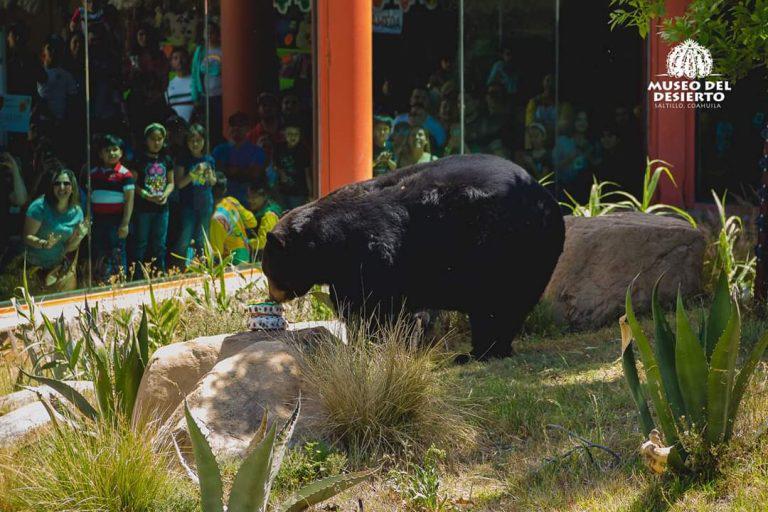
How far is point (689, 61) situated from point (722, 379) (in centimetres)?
934

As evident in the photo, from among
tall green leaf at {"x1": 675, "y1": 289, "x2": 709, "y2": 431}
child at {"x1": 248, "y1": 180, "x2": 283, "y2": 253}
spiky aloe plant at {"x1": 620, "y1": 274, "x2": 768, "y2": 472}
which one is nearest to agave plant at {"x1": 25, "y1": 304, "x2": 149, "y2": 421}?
spiky aloe plant at {"x1": 620, "y1": 274, "x2": 768, "y2": 472}

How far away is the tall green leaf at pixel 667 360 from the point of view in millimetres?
5508

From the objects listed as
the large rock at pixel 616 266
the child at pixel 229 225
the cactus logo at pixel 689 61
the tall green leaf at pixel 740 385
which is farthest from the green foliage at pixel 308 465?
the cactus logo at pixel 689 61

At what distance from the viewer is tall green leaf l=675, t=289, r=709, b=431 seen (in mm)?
5297

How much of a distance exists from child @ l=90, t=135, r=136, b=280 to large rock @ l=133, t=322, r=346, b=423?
340 cm

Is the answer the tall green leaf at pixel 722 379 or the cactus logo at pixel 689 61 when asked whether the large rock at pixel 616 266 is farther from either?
the tall green leaf at pixel 722 379

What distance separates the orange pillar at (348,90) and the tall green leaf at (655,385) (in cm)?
655

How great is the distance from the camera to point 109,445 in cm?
555

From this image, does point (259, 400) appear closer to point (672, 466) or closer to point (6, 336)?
point (672, 466)

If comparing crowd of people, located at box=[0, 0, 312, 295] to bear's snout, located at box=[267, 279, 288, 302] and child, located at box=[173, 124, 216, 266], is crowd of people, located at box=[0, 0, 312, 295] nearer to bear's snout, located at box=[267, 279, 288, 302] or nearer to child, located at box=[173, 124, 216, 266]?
child, located at box=[173, 124, 216, 266]

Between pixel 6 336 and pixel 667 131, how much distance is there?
10697mm

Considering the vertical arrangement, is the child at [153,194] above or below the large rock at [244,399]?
above

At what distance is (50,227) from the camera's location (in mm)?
10047

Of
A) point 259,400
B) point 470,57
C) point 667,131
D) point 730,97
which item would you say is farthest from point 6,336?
point 730,97
